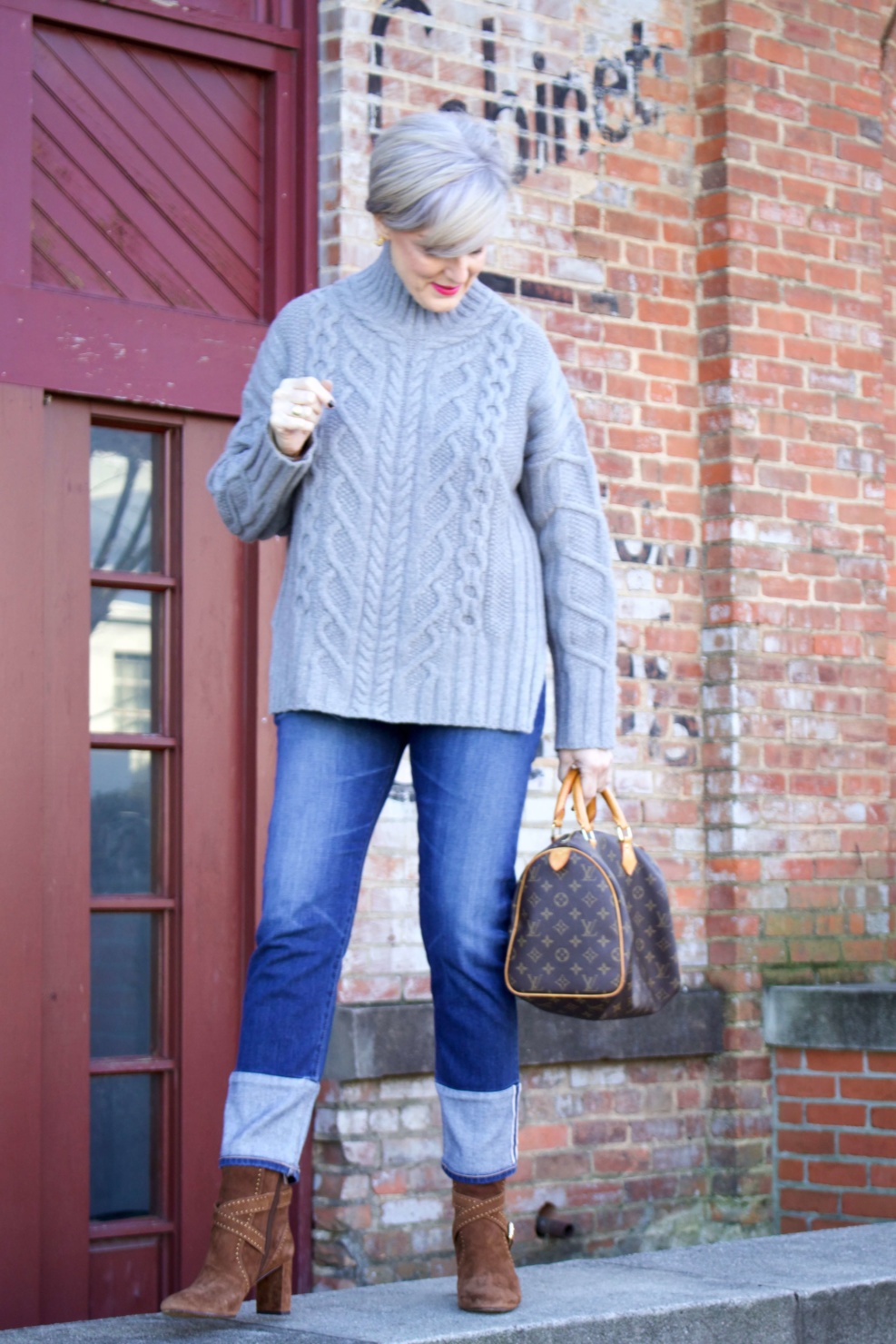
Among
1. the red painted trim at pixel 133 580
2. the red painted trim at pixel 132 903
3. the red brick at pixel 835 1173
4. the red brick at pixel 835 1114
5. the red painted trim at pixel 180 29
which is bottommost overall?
the red brick at pixel 835 1173

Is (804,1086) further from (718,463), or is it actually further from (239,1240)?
(239,1240)

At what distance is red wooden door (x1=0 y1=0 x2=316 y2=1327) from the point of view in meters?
4.33

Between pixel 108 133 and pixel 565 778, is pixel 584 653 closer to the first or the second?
pixel 565 778

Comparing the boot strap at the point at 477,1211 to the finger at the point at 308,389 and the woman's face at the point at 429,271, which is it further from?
the woman's face at the point at 429,271

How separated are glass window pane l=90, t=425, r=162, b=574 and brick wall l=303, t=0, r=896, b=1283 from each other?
1.15 meters

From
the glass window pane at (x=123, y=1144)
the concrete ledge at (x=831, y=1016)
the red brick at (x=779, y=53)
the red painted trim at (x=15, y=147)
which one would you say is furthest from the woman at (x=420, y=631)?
the red brick at (x=779, y=53)

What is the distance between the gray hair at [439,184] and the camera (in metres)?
3.00

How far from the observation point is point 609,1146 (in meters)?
5.19

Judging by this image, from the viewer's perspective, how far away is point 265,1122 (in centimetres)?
299

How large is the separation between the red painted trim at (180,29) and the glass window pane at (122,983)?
7.08 feet

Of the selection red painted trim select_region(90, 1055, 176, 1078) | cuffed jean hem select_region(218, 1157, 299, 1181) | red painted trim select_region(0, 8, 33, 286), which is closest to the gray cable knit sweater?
cuffed jean hem select_region(218, 1157, 299, 1181)

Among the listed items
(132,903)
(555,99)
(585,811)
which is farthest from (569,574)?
(555,99)

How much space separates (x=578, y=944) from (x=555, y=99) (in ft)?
9.92

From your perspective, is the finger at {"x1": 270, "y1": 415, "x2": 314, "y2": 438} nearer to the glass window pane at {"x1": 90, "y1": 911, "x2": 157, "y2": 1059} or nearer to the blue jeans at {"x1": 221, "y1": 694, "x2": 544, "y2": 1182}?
the blue jeans at {"x1": 221, "y1": 694, "x2": 544, "y2": 1182}
